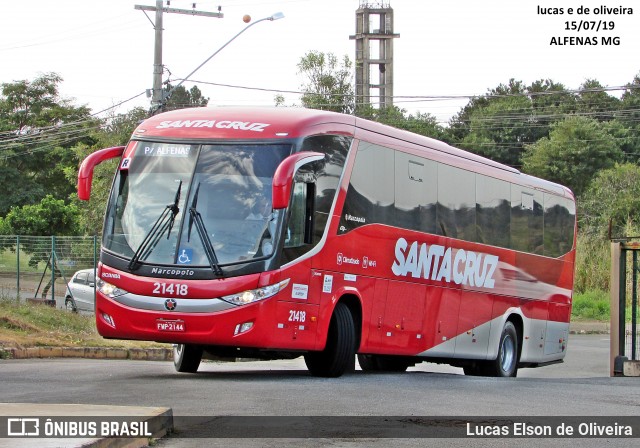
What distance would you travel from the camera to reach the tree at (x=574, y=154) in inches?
2867

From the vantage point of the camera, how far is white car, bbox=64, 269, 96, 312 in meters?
30.7

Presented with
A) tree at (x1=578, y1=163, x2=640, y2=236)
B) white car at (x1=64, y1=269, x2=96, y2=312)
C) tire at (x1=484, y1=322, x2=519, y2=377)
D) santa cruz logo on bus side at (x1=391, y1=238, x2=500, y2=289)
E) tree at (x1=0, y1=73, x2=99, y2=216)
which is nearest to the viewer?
santa cruz logo on bus side at (x1=391, y1=238, x2=500, y2=289)

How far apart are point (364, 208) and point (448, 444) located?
23.6 feet

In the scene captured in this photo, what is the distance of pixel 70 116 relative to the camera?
74.4 m

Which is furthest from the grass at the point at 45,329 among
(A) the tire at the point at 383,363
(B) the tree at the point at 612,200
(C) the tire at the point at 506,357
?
(B) the tree at the point at 612,200

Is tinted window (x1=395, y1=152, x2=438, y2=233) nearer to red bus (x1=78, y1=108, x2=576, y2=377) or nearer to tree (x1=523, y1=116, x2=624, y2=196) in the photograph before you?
red bus (x1=78, y1=108, x2=576, y2=377)

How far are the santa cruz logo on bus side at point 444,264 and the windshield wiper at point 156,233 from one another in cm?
382

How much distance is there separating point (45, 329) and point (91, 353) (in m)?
3.22

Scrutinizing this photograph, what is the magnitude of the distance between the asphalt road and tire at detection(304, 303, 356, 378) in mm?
223

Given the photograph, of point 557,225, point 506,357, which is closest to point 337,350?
point 506,357

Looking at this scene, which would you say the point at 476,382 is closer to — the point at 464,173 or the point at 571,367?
the point at 464,173

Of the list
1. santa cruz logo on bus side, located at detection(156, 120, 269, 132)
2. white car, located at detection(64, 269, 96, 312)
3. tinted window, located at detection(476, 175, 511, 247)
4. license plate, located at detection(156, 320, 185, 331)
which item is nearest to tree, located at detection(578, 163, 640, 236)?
white car, located at detection(64, 269, 96, 312)

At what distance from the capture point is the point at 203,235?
13812 mm

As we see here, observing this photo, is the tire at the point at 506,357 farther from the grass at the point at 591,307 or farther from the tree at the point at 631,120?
the tree at the point at 631,120
